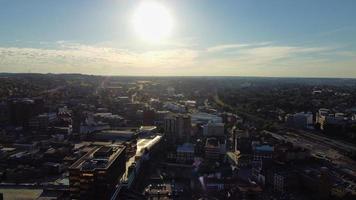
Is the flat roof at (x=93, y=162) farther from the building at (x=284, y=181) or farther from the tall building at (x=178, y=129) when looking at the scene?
the tall building at (x=178, y=129)

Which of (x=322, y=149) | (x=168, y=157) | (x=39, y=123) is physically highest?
(x=39, y=123)

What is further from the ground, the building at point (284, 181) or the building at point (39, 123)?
the building at point (39, 123)

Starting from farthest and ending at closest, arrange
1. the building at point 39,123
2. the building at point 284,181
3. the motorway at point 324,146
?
1. the building at point 39,123
2. the motorway at point 324,146
3. the building at point 284,181

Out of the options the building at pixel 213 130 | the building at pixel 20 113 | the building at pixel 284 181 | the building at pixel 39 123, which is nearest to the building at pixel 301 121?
the building at pixel 213 130

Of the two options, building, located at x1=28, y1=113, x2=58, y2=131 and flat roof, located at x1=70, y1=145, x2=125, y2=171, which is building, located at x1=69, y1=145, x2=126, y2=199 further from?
building, located at x1=28, y1=113, x2=58, y2=131

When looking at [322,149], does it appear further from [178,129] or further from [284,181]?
[284,181]

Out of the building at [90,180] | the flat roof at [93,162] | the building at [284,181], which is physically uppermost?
the flat roof at [93,162]

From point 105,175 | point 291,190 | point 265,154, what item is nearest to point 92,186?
point 105,175

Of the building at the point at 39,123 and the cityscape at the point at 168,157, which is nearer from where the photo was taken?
the cityscape at the point at 168,157

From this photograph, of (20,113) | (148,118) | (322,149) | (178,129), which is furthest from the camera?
(148,118)

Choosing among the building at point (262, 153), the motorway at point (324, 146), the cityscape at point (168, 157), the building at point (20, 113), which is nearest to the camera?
the cityscape at point (168, 157)

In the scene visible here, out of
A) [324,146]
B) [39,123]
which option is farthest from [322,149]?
[39,123]
